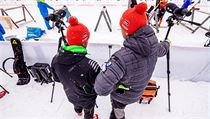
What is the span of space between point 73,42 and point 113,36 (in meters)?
1.36

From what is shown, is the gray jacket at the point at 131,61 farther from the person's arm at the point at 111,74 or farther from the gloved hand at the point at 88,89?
the gloved hand at the point at 88,89

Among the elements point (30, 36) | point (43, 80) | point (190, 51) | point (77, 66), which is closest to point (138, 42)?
point (77, 66)

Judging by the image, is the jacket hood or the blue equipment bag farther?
the blue equipment bag

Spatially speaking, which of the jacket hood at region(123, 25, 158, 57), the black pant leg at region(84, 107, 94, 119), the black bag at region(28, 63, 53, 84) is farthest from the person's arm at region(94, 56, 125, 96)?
the black bag at region(28, 63, 53, 84)

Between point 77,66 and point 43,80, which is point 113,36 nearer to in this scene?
point 43,80

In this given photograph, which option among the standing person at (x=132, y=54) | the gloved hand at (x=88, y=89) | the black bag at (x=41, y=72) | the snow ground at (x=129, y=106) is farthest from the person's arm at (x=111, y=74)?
the black bag at (x=41, y=72)

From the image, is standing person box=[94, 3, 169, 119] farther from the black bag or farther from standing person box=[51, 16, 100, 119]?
the black bag

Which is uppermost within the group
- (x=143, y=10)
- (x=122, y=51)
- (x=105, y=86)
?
(x=143, y=10)

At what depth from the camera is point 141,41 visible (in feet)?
3.41

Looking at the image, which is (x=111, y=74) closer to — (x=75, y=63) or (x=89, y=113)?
(x=75, y=63)

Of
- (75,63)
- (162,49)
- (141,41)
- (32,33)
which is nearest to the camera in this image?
(141,41)

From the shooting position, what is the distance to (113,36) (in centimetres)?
253

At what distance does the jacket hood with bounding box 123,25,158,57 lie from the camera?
1042mm

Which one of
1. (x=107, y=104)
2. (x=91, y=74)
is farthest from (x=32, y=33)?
(x=91, y=74)
